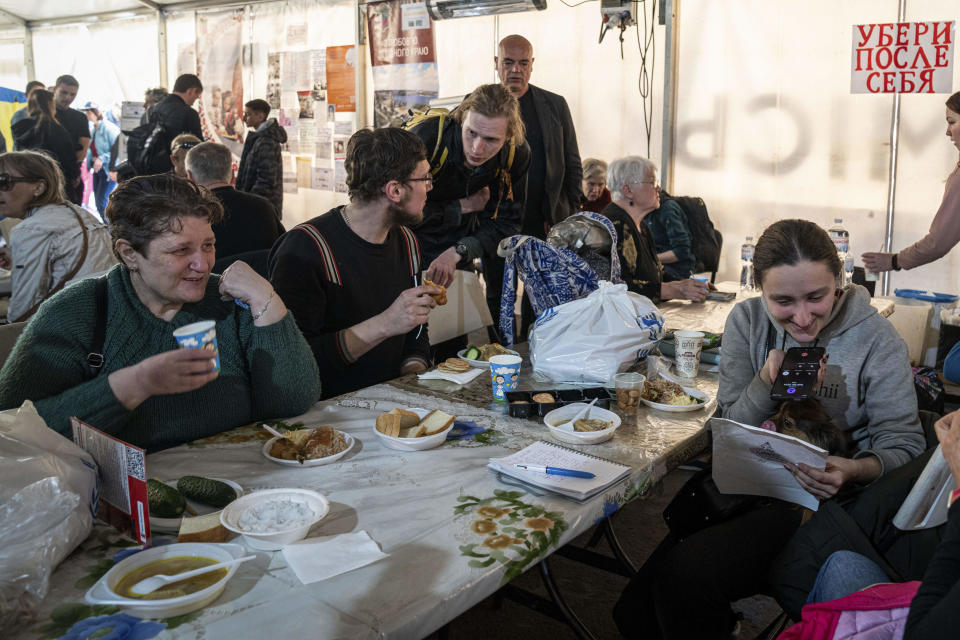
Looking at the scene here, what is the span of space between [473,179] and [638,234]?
919 millimetres

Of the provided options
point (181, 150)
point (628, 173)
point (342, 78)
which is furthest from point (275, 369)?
point (342, 78)

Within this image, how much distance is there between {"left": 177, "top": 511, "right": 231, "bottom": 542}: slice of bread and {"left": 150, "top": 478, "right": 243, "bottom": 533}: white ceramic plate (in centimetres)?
5

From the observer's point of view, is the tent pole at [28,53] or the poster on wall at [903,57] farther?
the tent pole at [28,53]

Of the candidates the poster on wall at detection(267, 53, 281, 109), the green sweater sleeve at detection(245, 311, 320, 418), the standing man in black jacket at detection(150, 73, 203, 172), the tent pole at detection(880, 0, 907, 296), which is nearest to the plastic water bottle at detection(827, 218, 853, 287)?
the tent pole at detection(880, 0, 907, 296)

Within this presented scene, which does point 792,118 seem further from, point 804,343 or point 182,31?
point 182,31

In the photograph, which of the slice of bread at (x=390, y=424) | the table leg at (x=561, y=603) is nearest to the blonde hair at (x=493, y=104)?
the slice of bread at (x=390, y=424)

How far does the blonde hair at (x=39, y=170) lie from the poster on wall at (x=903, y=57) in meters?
4.62

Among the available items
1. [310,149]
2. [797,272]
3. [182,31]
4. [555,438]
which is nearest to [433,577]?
[555,438]

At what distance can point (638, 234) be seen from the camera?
3.95 m

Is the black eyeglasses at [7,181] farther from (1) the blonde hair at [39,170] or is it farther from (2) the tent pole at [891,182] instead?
(2) the tent pole at [891,182]

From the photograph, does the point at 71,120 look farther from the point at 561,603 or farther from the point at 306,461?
the point at 561,603

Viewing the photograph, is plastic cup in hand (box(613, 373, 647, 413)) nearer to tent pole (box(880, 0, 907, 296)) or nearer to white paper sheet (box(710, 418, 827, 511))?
white paper sheet (box(710, 418, 827, 511))

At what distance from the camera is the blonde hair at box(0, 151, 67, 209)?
3.60m

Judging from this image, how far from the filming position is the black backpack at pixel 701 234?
536 cm
